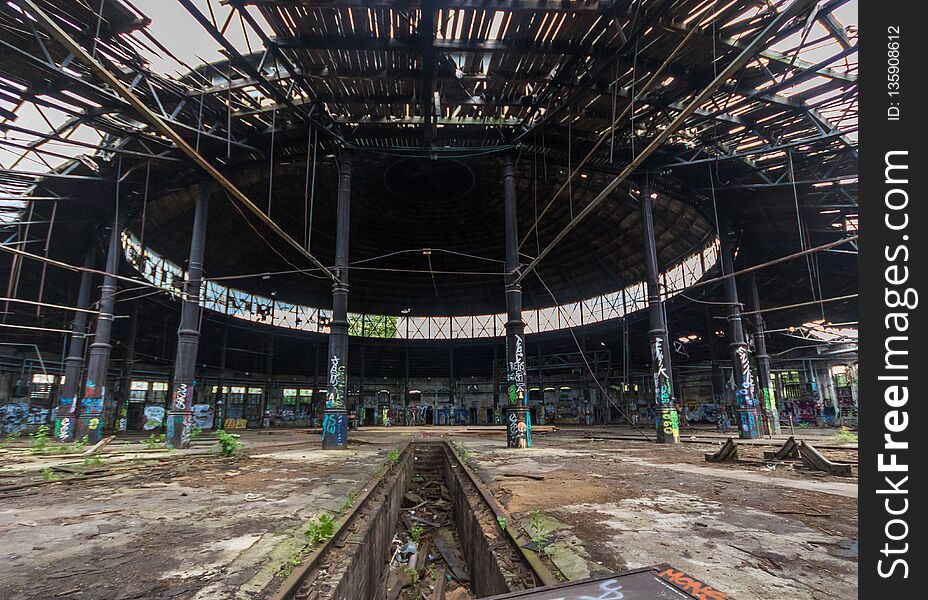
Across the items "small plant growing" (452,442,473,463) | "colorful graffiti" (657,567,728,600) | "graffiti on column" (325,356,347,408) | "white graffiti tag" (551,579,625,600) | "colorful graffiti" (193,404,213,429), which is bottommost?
"colorful graffiti" (193,404,213,429)

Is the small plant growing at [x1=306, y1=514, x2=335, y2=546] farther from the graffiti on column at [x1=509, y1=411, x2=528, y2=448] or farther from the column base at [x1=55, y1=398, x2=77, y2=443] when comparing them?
the column base at [x1=55, y1=398, x2=77, y2=443]

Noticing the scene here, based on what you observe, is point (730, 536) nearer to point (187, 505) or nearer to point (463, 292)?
point (187, 505)

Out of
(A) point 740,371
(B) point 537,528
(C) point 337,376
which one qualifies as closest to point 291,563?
(B) point 537,528

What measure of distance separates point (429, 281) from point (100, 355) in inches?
971

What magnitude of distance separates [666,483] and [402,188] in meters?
19.5

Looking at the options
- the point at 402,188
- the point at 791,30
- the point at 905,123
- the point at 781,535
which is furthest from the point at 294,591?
the point at 402,188

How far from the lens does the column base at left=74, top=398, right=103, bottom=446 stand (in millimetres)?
17266

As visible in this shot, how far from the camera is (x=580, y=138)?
50.8 feet

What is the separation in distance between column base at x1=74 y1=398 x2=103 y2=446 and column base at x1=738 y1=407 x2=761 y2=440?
95.1ft

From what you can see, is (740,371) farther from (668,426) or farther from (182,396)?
(182,396)

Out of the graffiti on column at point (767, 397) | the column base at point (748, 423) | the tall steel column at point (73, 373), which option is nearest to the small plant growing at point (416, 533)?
the column base at point (748, 423)

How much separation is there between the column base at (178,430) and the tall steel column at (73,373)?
21.3 ft

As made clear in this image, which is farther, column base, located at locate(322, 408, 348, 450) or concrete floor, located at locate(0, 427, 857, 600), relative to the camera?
column base, located at locate(322, 408, 348, 450)

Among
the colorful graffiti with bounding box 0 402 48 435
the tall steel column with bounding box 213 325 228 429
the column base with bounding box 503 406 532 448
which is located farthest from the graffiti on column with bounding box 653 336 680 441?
the colorful graffiti with bounding box 0 402 48 435
